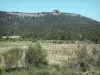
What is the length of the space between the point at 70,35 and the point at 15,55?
362 ft

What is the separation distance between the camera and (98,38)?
4459 inches

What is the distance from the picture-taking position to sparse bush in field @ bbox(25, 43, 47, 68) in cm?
3356

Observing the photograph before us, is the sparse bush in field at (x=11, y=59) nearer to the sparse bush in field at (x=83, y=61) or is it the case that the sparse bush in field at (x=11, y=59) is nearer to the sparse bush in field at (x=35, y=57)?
the sparse bush in field at (x=35, y=57)

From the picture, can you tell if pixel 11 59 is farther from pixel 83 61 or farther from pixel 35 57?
pixel 83 61

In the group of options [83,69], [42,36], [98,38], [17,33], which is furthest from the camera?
[17,33]

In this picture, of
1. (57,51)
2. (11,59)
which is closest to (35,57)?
(11,59)

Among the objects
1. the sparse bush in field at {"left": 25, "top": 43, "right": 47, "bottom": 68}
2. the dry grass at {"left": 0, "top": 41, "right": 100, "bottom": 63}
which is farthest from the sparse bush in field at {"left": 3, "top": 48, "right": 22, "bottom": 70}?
the dry grass at {"left": 0, "top": 41, "right": 100, "bottom": 63}

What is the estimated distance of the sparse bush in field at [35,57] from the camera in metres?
33.6

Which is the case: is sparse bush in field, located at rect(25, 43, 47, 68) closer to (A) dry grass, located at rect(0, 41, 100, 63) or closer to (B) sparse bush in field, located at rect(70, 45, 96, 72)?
(B) sparse bush in field, located at rect(70, 45, 96, 72)

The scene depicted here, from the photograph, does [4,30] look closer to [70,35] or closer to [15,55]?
[70,35]

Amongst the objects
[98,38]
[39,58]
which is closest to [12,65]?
[39,58]

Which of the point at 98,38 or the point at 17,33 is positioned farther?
the point at 17,33

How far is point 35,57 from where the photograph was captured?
111 ft

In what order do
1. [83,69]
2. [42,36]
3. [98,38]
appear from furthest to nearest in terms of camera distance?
[42,36]
[98,38]
[83,69]
